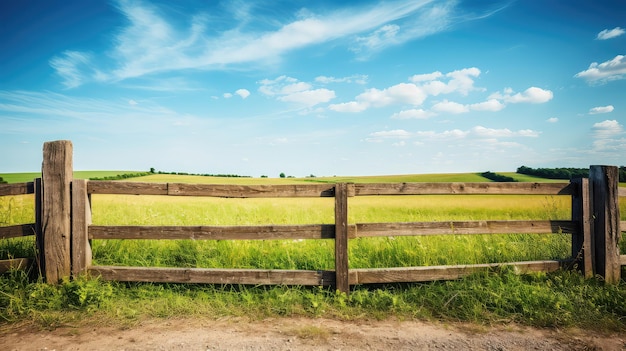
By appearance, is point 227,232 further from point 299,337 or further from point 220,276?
point 299,337

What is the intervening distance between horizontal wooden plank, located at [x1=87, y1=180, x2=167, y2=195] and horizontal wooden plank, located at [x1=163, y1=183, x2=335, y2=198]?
19 centimetres

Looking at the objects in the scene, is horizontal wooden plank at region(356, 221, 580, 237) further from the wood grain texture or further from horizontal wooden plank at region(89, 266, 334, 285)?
horizontal wooden plank at region(89, 266, 334, 285)

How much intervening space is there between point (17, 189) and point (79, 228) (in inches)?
44.7

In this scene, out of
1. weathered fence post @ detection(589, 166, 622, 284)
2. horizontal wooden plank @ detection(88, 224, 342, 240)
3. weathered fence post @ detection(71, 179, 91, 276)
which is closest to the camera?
horizontal wooden plank @ detection(88, 224, 342, 240)

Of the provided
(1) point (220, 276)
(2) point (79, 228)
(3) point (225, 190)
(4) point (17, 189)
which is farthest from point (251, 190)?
(4) point (17, 189)

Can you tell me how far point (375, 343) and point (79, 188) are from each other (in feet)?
14.9

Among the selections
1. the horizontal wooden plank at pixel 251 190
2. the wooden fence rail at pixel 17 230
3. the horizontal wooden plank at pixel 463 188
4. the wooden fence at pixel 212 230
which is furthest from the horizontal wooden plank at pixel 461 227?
the wooden fence rail at pixel 17 230

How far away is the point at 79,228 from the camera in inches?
198

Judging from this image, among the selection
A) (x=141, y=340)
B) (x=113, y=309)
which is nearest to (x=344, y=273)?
(x=141, y=340)

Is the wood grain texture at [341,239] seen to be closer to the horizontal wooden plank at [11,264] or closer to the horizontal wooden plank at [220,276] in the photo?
the horizontal wooden plank at [220,276]

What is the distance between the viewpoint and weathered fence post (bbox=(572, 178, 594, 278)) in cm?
547

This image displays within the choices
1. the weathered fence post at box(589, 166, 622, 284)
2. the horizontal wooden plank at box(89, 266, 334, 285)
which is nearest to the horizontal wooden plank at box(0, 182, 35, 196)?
the horizontal wooden plank at box(89, 266, 334, 285)

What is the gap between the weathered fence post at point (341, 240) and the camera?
15.5ft

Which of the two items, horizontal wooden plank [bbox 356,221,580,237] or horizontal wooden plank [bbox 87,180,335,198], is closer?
horizontal wooden plank [bbox 87,180,335,198]
